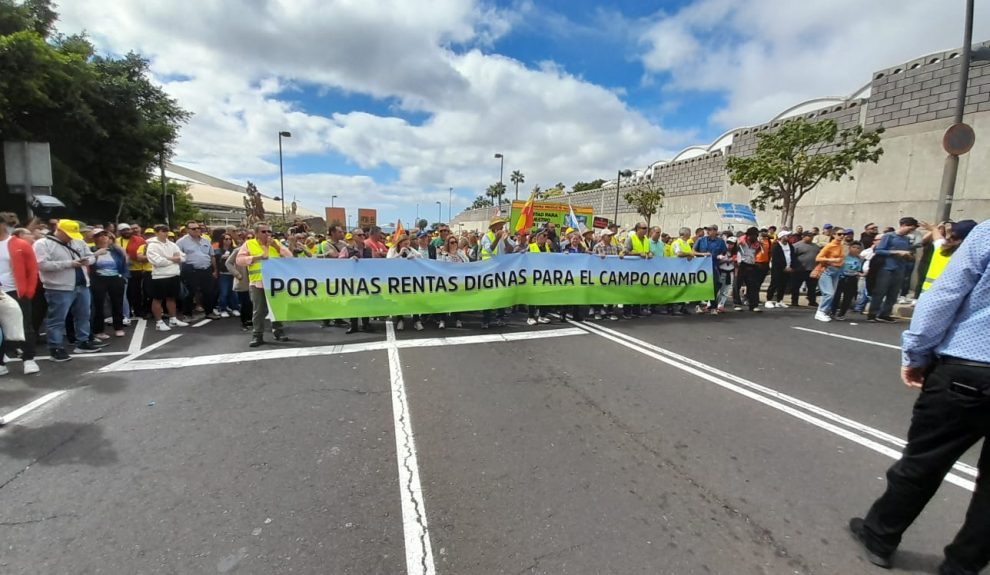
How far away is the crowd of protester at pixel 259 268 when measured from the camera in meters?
5.54

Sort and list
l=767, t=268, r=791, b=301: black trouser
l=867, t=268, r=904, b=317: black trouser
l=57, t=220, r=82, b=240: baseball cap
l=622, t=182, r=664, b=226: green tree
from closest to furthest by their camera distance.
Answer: l=57, t=220, r=82, b=240: baseball cap < l=867, t=268, r=904, b=317: black trouser < l=767, t=268, r=791, b=301: black trouser < l=622, t=182, r=664, b=226: green tree

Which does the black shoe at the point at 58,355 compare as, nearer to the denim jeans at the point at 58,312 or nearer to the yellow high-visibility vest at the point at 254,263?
the denim jeans at the point at 58,312

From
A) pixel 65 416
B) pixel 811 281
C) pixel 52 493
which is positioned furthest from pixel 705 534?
pixel 811 281

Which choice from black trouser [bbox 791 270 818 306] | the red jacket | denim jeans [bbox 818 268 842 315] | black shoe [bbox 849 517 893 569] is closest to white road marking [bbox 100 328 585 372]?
the red jacket

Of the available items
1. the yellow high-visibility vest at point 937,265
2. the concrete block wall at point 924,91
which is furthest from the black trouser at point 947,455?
the concrete block wall at point 924,91

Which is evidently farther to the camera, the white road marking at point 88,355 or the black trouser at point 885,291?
the black trouser at point 885,291

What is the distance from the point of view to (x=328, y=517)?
253 cm

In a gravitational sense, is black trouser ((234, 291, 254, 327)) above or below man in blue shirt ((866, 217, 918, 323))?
below

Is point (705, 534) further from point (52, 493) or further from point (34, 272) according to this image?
point (34, 272)

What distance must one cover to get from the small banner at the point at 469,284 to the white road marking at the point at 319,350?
81 centimetres

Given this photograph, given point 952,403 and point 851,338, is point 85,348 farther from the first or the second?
point 851,338

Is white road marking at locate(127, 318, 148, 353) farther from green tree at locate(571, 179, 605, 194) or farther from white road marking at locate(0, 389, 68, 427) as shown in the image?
green tree at locate(571, 179, 605, 194)

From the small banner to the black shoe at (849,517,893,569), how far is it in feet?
19.2

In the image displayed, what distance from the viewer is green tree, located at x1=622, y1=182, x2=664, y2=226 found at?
126 feet
